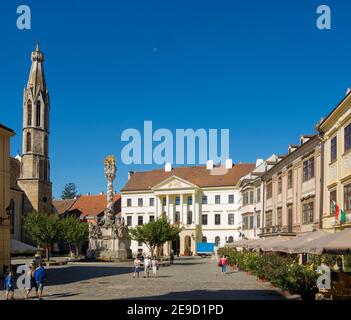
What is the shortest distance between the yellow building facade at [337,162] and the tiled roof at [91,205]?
6820 cm

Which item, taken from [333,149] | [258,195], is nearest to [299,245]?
[333,149]

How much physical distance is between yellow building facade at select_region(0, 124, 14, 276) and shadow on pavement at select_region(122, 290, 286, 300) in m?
13.5

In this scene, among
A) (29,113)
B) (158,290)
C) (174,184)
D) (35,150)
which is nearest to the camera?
(158,290)

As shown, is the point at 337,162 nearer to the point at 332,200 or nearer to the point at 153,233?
the point at 332,200

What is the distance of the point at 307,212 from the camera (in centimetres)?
3881

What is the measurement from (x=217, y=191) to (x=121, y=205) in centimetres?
1842

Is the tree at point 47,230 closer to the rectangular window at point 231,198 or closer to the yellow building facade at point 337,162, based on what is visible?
the yellow building facade at point 337,162

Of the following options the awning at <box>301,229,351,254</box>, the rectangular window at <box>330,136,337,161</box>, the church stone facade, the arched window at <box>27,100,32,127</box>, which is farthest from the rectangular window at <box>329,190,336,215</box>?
the arched window at <box>27,100,32,127</box>

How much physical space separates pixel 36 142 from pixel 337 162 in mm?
62641

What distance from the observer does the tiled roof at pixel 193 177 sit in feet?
302

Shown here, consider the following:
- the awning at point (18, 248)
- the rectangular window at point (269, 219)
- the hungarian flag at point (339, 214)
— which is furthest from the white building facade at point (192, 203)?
the hungarian flag at point (339, 214)

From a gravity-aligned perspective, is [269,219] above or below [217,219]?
above

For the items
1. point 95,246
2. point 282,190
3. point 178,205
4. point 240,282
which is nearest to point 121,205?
point 178,205

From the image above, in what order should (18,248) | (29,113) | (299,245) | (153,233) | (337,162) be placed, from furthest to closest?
1. (29,113)
2. (153,233)
3. (18,248)
4. (337,162)
5. (299,245)
